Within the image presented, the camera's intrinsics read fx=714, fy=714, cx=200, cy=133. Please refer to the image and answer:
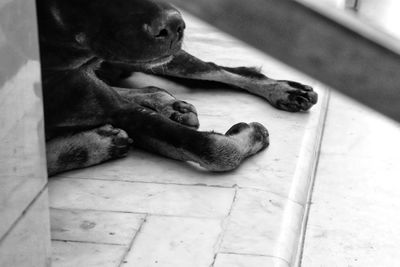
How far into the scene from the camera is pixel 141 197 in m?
2.74

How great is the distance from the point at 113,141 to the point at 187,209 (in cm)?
53

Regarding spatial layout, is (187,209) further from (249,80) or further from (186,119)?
(249,80)

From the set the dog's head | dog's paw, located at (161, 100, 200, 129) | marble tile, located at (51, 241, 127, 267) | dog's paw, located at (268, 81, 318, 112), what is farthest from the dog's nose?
dog's paw, located at (268, 81, 318, 112)

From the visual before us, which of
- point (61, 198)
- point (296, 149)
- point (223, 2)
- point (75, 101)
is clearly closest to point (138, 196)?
point (61, 198)

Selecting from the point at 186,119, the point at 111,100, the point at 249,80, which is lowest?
the point at 249,80

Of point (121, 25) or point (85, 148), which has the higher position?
point (121, 25)

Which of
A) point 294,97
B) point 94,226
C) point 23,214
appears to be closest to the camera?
point 23,214

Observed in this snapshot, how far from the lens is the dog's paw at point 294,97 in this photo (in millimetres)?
3693

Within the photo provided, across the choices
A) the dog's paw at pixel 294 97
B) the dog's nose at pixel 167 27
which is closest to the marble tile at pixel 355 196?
the dog's paw at pixel 294 97

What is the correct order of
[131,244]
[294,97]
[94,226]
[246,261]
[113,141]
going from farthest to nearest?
[294,97]
[113,141]
[94,226]
[131,244]
[246,261]

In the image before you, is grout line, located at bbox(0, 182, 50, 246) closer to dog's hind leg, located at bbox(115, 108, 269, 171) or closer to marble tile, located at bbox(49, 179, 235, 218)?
marble tile, located at bbox(49, 179, 235, 218)

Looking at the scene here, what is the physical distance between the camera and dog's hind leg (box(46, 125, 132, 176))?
285 centimetres

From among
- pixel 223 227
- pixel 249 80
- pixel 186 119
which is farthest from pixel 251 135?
pixel 249 80

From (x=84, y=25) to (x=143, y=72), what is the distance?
4.61 feet
